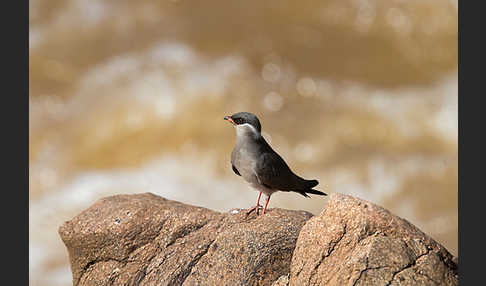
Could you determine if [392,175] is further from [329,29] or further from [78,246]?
[78,246]

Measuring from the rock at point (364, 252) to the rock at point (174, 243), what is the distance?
0.35m

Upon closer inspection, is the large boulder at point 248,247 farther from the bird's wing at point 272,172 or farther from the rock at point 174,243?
the bird's wing at point 272,172

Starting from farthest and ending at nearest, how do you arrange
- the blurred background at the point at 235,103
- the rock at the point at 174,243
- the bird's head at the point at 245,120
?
the blurred background at the point at 235,103, the bird's head at the point at 245,120, the rock at the point at 174,243

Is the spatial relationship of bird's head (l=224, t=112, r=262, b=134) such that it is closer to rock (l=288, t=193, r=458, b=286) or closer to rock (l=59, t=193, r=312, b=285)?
rock (l=59, t=193, r=312, b=285)

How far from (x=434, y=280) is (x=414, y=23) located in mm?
12578

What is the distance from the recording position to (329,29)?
16797mm

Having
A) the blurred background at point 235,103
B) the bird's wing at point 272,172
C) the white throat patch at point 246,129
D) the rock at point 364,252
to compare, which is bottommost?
the rock at point 364,252

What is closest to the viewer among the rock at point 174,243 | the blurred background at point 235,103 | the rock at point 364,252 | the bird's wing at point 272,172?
the rock at point 364,252

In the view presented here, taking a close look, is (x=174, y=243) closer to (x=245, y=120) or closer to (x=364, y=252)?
(x=245, y=120)

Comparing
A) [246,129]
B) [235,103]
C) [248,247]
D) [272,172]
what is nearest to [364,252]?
[248,247]

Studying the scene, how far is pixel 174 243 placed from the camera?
7066 millimetres

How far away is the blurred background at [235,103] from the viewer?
14.9m

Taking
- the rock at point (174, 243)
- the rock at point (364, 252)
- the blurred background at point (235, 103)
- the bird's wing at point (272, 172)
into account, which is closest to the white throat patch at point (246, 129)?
the bird's wing at point (272, 172)

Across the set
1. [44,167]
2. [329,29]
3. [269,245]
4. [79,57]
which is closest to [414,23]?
[329,29]
